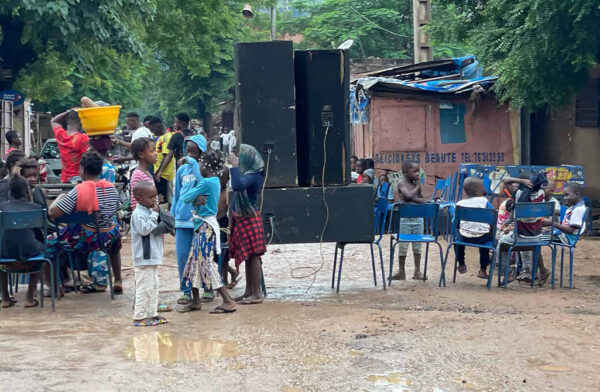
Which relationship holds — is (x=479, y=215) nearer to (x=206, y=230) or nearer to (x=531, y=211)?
(x=531, y=211)

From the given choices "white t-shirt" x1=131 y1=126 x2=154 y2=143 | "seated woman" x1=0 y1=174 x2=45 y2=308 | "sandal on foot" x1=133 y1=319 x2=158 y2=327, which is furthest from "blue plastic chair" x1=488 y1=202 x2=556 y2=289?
"white t-shirt" x1=131 y1=126 x2=154 y2=143

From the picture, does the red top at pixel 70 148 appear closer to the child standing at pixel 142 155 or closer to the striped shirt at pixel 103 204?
the striped shirt at pixel 103 204

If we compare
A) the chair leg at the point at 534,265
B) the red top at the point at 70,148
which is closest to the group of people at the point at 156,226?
the red top at the point at 70,148

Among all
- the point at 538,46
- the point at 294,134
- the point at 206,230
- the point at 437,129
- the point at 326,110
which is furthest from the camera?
the point at 437,129

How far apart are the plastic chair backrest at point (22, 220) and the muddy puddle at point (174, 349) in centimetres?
170

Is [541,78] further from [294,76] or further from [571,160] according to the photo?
[294,76]

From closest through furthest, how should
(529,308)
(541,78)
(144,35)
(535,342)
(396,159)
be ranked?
(535,342), (529,308), (541,78), (396,159), (144,35)

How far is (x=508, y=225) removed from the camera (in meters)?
9.47

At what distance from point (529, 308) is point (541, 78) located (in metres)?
5.95

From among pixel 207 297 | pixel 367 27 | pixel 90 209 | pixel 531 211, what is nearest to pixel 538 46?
pixel 531 211

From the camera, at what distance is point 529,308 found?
8203 millimetres

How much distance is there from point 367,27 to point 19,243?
23085mm

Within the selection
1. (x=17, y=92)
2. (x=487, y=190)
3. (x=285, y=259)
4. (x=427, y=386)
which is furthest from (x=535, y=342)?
(x=17, y=92)

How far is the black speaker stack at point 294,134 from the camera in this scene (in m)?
8.63
